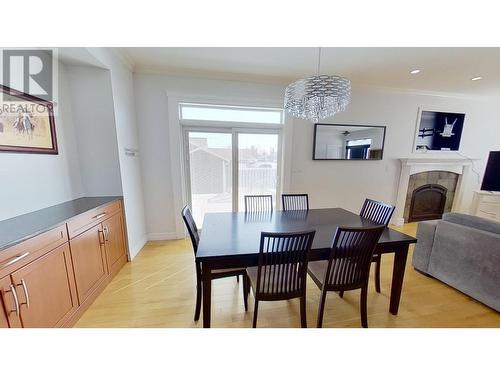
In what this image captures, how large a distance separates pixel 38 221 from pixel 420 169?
5478 mm

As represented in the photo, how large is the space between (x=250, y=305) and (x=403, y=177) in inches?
150

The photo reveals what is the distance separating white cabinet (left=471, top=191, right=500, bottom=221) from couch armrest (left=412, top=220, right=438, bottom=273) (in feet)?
7.98

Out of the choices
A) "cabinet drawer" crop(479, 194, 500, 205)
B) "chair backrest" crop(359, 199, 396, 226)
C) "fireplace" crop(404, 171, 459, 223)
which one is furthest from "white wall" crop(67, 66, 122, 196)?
"cabinet drawer" crop(479, 194, 500, 205)

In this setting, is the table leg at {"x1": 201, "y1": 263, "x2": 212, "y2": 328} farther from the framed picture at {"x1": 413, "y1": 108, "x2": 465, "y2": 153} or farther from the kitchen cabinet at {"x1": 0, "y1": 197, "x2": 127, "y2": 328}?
the framed picture at {"x1": 413, "y1": 108, "x2": 465, "y2": 153}

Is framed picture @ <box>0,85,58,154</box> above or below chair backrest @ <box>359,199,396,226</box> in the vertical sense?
above

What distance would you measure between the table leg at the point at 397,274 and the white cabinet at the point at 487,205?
3.44m

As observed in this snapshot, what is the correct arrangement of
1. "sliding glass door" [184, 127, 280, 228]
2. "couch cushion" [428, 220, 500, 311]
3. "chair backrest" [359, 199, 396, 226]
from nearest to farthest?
"couch cushion" [428, 220, 500, 311] → "chair backrest" [359, 199, 396, 226] → "sliding glass door" [184, 127, 280, 228]

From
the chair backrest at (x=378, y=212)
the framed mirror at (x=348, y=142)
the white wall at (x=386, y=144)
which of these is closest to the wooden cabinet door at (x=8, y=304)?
the chair backrest at (x=378, y=212)

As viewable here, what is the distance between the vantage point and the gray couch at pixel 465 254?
63.6 inches

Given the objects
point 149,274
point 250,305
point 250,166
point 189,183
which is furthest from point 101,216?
point 250,166

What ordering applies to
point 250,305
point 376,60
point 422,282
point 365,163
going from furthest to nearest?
point 365,163 < point 376,60 < point 422,282 < point 250,305

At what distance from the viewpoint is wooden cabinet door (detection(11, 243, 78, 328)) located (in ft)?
3.67

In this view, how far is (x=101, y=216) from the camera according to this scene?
1.93 metres
